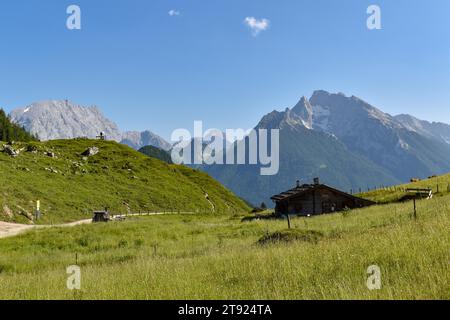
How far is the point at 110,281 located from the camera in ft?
38.8

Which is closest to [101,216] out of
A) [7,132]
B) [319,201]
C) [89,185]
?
[89,185]

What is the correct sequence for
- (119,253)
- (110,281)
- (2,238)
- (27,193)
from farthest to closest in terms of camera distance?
(27,193) < (2,238) < (119,253) < (110,281)

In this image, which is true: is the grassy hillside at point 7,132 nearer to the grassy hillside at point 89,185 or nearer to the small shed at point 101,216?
the grassy hillside at point 89,185

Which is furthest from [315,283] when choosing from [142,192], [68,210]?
[142,192]

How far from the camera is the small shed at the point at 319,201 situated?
5672cm

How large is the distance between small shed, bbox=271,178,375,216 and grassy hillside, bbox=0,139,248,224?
105 ft

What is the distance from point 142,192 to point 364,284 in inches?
3268

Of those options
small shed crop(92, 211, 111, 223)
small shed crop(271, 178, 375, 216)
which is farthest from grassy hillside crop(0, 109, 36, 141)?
small shed crop(271, 178, 375, 216)

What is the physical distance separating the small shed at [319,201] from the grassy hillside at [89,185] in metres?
32.2

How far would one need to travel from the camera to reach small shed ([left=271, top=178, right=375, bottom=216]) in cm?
5672

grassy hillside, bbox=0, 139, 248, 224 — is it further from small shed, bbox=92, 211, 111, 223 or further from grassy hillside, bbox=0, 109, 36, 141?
grassy hillside, bbox=0, 109, 36, 141

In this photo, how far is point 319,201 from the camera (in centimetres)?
5759

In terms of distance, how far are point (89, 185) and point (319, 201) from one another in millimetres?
46152

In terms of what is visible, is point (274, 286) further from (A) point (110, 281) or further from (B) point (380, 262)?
(A) point (110, 281)
